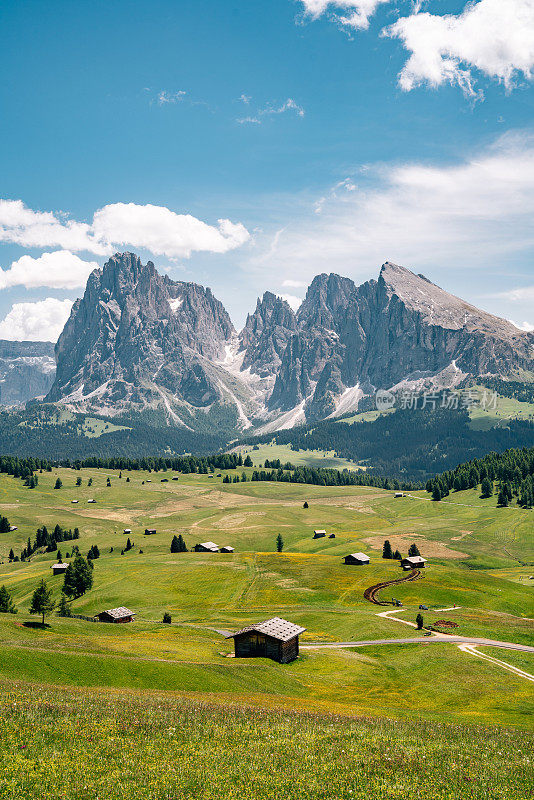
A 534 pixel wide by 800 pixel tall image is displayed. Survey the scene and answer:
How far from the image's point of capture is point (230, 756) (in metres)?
25.6

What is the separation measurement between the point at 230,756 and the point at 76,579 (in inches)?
4548

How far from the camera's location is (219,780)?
904 inches

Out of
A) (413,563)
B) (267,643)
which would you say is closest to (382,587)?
(413,563)

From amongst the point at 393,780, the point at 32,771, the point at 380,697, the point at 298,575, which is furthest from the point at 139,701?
the point at 298,575

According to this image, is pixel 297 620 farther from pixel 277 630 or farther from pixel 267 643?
pixel 267 643

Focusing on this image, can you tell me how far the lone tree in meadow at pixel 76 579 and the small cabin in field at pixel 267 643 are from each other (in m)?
69.0

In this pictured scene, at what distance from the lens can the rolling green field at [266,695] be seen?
2348cm

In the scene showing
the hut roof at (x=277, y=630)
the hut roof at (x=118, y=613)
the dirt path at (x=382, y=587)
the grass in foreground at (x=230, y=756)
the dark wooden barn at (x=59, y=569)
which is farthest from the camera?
the dark wooden barn at (x=59, y=569)

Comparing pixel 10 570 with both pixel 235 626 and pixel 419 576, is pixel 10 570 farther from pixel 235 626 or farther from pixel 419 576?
pixel 419 576

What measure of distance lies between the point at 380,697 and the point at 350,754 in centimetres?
3572

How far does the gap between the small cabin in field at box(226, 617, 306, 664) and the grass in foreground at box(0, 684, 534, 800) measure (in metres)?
39.9

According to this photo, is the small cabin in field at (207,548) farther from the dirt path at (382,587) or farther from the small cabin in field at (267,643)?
Answer: the small cabin in field at (267,643)

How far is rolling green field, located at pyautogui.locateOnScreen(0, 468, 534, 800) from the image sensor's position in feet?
77.0

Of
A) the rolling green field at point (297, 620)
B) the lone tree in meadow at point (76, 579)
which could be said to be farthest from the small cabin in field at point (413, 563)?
the lone tree in meadow at point (76, 579)
